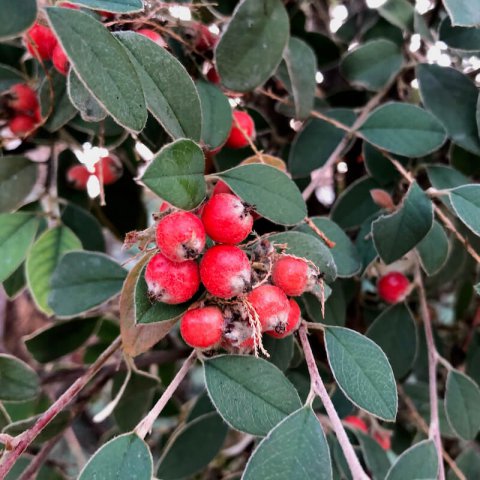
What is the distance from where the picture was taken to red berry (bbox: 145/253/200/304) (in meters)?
0.43

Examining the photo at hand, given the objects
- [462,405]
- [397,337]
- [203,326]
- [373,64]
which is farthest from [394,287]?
[203,326]

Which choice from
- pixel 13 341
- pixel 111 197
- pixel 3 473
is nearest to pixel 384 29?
pixel 111 197

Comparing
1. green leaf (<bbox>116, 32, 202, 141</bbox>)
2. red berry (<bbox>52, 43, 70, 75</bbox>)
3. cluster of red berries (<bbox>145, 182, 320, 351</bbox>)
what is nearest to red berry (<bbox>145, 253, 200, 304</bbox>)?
cluster of red berries (<bbox>145, 182, 320, 351</bbox>)

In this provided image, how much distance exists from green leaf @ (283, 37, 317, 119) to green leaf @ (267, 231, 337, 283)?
0.23 meters

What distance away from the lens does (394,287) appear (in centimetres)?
78

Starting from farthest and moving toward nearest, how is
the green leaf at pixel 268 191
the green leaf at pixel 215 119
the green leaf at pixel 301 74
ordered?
the green leaf at pixel 301 74
the green leaf at pixel 215 119
the green leaf at pixel 268 191

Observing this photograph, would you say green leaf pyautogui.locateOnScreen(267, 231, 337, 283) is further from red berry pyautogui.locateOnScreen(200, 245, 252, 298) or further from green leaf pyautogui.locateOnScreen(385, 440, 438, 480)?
green leaf pyautogui.locateOnScreen(385, 440, 438, 480)

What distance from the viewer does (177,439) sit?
76 cm

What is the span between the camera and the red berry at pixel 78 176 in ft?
2.61

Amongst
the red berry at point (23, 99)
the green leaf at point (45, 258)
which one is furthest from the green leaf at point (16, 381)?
the red berry at point (23, 99)

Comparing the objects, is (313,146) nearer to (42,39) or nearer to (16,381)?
(42,39)

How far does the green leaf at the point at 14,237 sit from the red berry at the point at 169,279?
271 mm

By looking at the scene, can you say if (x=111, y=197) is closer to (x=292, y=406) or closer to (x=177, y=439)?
(x=177, y=439)

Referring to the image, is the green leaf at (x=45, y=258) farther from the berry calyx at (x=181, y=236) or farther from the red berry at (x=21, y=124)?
the berry calyx at (x=181, y=236)
